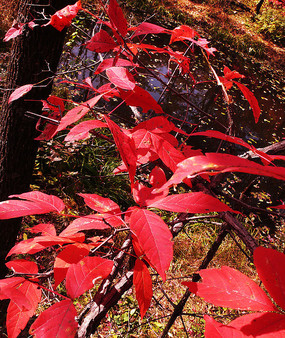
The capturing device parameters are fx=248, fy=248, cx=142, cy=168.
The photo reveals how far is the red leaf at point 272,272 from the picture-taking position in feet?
1.10

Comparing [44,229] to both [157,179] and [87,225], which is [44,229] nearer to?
[87,225]

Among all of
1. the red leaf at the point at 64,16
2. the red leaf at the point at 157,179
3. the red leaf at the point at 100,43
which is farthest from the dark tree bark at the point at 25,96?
the red leaf at the point at 157,179

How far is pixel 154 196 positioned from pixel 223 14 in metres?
13.6

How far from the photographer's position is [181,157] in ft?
1.70

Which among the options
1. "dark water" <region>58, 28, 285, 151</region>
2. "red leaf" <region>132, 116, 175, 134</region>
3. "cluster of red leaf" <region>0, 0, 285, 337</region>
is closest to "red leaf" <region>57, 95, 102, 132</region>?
"cluster of red leaf" <region>0, 0, 285, 337</region>

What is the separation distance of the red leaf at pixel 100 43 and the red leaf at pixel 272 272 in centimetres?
57

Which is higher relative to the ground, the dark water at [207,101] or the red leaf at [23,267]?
the red leaf at [23,267]

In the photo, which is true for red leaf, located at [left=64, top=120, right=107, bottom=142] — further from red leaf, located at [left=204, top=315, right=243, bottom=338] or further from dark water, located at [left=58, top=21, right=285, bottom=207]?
dark water, located at [left=58, top=21, right=285, bottom=207]

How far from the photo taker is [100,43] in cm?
63

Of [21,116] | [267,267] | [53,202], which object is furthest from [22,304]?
[21,116]

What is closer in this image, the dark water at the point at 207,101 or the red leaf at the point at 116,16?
the red leaf at the point at 116,16

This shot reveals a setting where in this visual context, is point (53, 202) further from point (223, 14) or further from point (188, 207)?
point (223, 14)

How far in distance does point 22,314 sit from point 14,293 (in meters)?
0.19

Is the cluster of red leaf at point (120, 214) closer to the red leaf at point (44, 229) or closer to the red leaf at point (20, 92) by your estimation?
the red leaf at point (44, 229)
